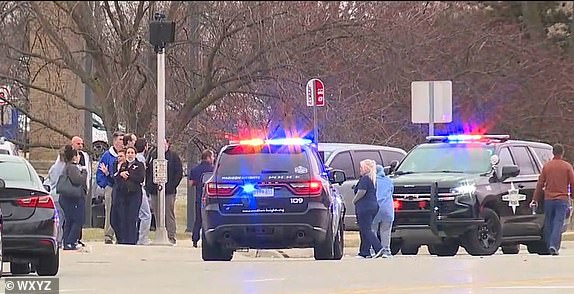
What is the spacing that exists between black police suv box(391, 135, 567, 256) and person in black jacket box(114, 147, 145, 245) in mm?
3899

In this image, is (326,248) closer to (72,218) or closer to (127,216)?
(127,216)

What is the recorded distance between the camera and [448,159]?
2009 cm

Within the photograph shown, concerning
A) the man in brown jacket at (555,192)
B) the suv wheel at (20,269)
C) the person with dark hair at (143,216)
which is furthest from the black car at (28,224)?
the man in brown jacket at (555,192)

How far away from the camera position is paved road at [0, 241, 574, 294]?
549 inches

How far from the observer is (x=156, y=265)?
17172mm

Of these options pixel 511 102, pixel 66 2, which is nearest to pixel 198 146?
pixel 511 102

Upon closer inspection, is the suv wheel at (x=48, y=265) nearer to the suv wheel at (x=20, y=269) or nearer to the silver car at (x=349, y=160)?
the suv wheel at (x=20, y=269)

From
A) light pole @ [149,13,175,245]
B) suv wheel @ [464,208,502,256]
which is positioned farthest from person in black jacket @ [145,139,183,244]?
suv wheel @ [464,208,502,256]

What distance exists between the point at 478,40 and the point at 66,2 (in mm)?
10081

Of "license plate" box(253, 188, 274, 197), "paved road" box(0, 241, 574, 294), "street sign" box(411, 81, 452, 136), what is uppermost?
"street sign" box(411, 81, 452, 136)

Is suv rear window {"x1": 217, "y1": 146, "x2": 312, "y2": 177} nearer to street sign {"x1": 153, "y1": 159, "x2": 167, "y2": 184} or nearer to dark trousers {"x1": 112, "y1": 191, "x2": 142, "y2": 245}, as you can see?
dark trousers {"x1": 112, "y1": 191, "x2": 142, "y2": 245}

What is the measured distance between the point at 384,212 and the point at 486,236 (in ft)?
5.73

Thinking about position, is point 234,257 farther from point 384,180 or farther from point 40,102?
point 40,102

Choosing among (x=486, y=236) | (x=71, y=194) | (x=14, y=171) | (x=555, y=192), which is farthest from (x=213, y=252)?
(x=555, y=192)
